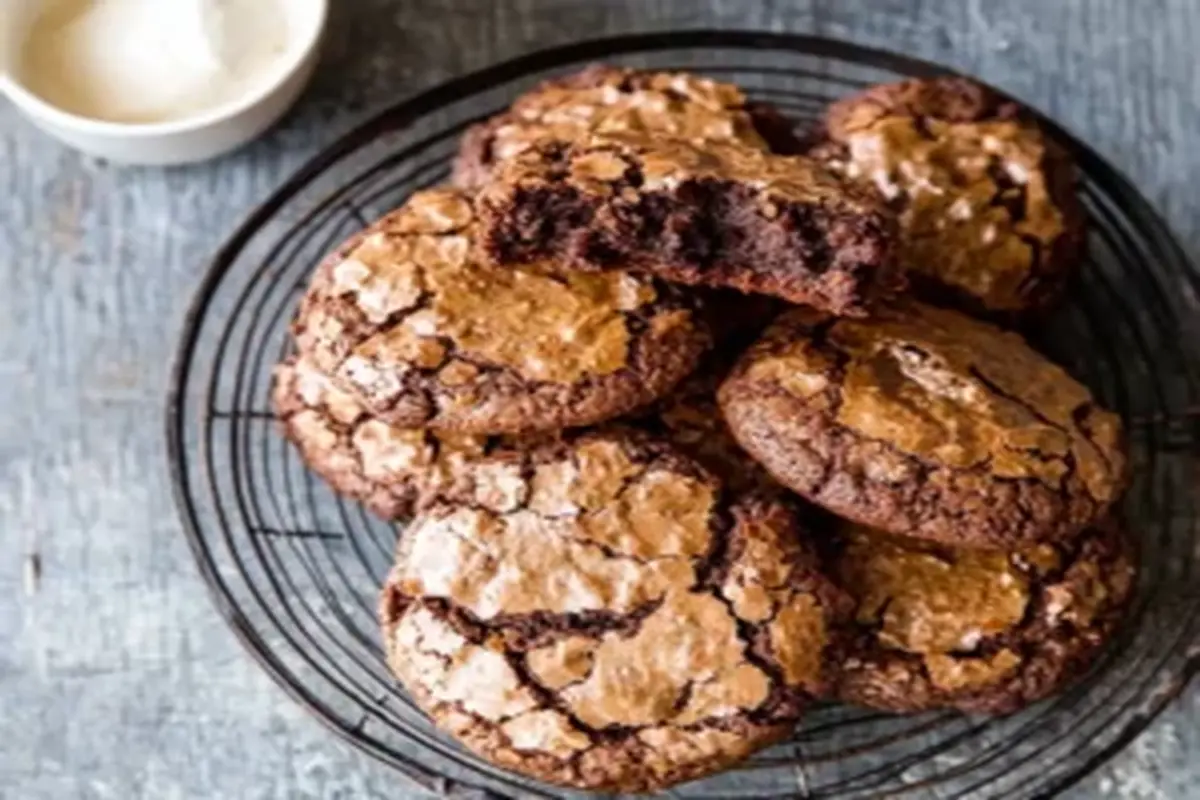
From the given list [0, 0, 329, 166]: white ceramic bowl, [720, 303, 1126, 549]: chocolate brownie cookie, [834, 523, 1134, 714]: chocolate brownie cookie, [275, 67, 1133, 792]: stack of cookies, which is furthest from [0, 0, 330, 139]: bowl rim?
[834, 523, 1134, 714]: chocolate brownie cookie

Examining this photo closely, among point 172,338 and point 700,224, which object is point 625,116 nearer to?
point 700,224

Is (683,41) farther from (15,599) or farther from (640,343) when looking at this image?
(15,599)

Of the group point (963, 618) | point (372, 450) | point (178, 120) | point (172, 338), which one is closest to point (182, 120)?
point (178, 120)

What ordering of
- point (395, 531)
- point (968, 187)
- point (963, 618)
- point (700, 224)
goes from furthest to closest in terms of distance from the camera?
1. point (395, 531)
2. point (968, 187)
3. point (963, 618)
4. point (700, 224)

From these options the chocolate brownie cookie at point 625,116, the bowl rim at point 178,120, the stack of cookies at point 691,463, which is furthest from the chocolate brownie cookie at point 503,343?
the bowl rim at point 178,120

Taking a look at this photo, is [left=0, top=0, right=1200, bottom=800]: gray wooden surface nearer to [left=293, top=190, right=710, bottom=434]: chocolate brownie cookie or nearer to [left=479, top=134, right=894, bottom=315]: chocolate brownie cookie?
[left=293, top=190, right=710, bottom=434]: chocolate brownie cookie
